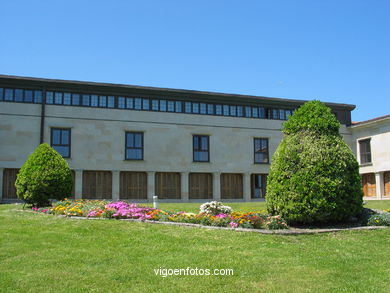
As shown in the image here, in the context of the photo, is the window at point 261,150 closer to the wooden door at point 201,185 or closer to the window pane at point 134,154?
the wooden door at point 201,185

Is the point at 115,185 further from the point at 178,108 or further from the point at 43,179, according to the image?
the point at 43,179

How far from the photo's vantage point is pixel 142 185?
109ft

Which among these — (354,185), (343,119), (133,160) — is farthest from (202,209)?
(343,119)

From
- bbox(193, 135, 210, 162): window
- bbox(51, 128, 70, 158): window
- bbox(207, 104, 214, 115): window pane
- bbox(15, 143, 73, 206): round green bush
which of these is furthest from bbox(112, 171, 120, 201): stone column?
bbox(15, 143, 73, 206): round green bush

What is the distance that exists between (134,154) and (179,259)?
2516cm

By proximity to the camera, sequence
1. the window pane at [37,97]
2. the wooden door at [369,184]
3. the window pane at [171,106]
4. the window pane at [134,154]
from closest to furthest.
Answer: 1. the window pane at [37,97]
2. the window pane at [134,154]
3. the window pane at [171,106]
4. the wooden door at [369,184]

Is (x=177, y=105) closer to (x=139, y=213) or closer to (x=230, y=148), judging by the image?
(x=230, y=148)

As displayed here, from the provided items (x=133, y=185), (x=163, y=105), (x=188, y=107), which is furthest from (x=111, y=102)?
(x=133, y=185)

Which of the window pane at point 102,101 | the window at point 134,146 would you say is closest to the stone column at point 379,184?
the window at point 134,146

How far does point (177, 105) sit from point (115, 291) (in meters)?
28.4

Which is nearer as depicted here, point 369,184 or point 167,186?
point 167,186

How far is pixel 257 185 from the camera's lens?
36.9 meters

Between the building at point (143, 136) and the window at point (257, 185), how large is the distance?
0.29 feet

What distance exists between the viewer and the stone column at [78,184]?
1227 inches
